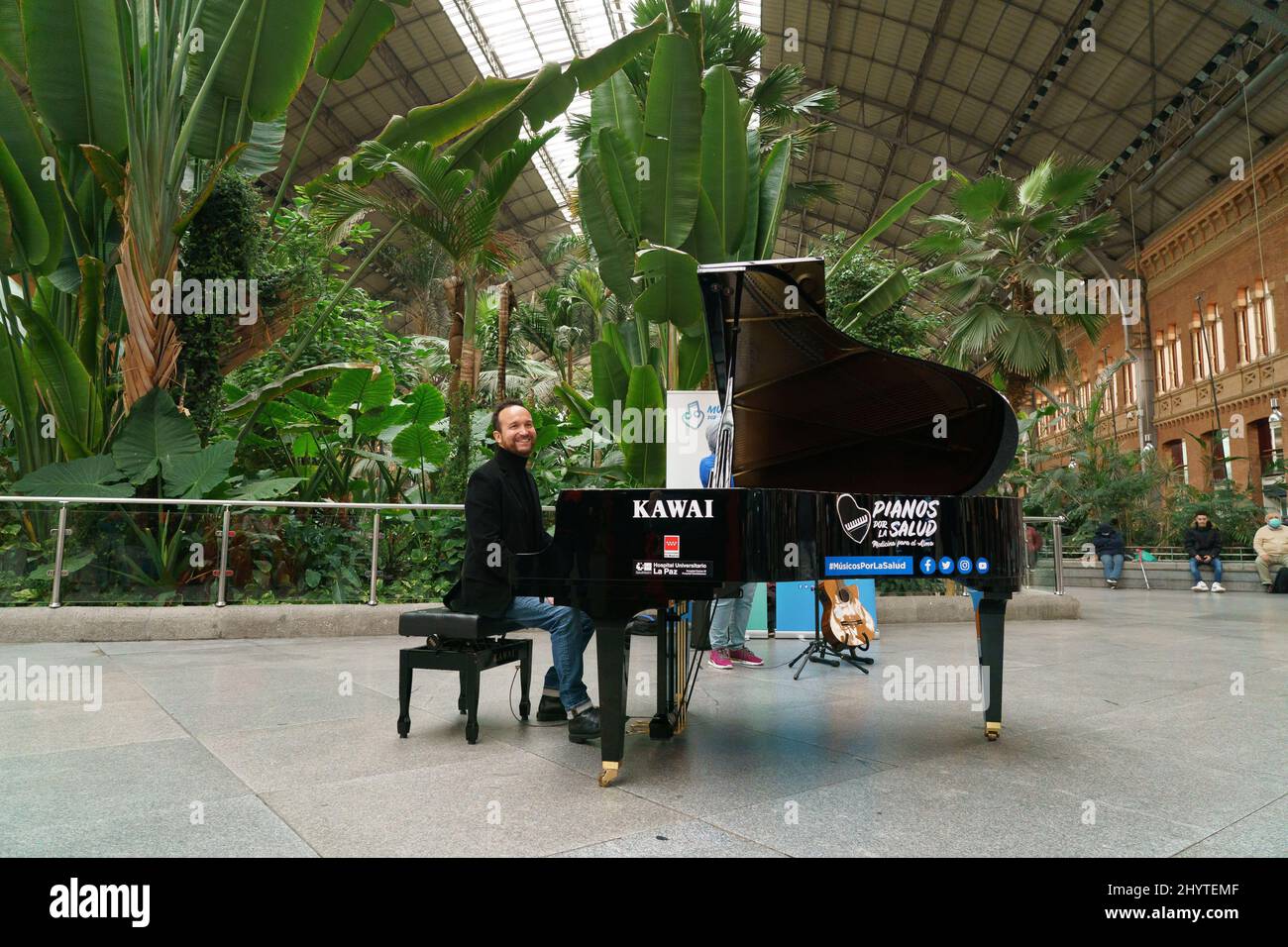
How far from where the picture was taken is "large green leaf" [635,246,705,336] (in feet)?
21.1

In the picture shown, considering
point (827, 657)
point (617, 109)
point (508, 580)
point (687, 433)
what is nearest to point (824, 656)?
point (827, 657)

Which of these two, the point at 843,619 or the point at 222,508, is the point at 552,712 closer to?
the point at 843,619

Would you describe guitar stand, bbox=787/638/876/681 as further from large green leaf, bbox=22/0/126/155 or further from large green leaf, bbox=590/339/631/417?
large green leaf, bbox=22/0/126/155

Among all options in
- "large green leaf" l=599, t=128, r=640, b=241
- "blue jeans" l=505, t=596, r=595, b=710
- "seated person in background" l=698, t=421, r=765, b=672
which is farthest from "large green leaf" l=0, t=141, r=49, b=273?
"blue jeans" l=505, t=596, r=595, b=710

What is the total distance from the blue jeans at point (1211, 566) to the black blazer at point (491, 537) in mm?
15430

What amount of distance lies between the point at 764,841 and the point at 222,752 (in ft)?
7.36

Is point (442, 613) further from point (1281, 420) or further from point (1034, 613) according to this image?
point (1281, 420)

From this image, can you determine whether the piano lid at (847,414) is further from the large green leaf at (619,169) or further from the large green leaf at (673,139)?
the large green leaf at (619,169)

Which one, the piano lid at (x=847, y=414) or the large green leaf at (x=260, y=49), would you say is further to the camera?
the large green leaf at (x=260, y=49)

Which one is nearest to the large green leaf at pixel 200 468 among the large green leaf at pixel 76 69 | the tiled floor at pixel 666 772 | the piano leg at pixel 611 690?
the tiled floor at pixel 666 772

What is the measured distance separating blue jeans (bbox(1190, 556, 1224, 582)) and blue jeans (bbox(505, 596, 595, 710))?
15.2m

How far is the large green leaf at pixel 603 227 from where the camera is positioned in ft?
26.4

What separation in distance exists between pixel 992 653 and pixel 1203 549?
14.2 m

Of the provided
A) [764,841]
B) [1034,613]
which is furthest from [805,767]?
[1034,613]
